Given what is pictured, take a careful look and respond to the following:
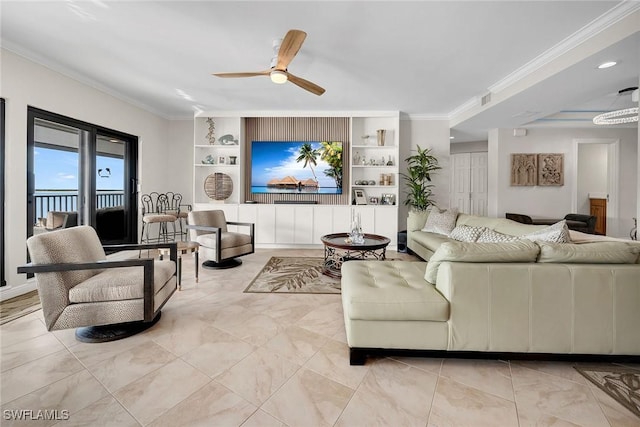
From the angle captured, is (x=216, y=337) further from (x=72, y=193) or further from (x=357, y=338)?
(x=72, y=193)

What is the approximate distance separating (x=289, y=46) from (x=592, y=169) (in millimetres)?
8077

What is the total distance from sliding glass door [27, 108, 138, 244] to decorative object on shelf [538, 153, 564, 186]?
7.87m

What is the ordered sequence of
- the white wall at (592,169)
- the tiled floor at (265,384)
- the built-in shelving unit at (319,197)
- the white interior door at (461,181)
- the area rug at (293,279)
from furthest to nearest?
the white interior door at (461,181) → the white wall at (592,169) → the built-in shelving unit at (319,197) → the area rug at (293,279) → the tiled floor at (265,384)

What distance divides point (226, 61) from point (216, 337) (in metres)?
2.96

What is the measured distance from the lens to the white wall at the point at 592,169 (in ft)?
21.6

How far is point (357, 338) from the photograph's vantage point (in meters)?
1.70

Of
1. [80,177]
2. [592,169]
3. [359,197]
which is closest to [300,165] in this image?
[359,197]

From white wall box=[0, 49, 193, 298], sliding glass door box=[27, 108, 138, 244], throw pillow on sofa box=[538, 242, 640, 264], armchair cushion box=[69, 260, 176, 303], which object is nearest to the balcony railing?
sliding glass door box=[27, 108, 138, 244]

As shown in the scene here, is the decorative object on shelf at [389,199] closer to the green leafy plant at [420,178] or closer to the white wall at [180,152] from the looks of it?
the green leafy plant at [420,178]

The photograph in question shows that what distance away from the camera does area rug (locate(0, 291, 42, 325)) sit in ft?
7.73

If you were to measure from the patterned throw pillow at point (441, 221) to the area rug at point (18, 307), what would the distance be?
15.8ft

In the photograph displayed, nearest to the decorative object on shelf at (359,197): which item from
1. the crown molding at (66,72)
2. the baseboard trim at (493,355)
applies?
the baseboard trim at (493,355)

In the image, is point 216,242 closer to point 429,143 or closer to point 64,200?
point 64,200

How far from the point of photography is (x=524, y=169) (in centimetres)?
568
